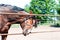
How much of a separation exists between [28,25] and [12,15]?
39 cm

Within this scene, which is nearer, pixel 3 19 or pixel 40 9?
pixel 3 19

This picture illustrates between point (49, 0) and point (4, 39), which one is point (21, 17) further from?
point (49, 0)

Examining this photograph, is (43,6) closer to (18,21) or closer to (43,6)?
(43,6)

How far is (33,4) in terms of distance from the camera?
42.1 m

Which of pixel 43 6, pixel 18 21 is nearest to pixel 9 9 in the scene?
pixel 18 21

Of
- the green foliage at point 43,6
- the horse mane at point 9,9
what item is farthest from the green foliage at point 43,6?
the horse mane at point 9,9

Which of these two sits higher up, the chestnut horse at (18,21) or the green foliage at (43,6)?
the chestnut horse at (18,21)

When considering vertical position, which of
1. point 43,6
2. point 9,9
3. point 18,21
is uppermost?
point 9,9

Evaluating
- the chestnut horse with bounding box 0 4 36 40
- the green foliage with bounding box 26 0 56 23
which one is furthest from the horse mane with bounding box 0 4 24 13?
the green foliage with bounding box 26 0 56 23

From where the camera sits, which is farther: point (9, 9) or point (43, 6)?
point (43, 6)

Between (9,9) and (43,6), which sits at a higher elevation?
(9,9)

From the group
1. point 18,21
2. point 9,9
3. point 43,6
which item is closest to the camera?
point 18,21

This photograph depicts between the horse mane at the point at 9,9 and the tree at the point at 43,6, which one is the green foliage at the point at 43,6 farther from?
the horse mane at the point at 9,9

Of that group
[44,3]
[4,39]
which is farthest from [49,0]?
[4,39]
